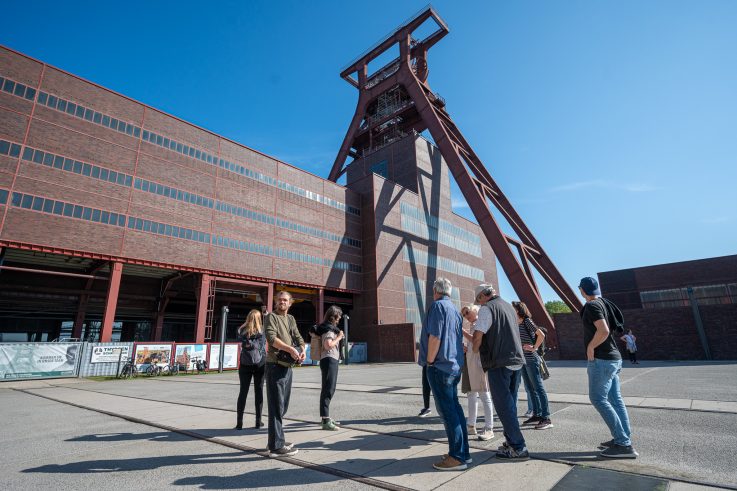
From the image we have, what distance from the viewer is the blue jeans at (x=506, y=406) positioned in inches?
149

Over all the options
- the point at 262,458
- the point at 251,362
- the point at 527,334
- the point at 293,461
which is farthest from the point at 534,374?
the point at 251,362

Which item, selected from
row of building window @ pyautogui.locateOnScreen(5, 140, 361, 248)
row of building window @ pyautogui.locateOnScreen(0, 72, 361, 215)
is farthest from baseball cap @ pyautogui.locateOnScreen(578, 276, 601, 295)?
row of building window @ pyautogui.locateOnScreen(0, 72, 361, 215)

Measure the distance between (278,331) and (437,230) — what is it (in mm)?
49354

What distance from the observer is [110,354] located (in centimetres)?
2139

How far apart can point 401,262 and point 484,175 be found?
47.3 feet

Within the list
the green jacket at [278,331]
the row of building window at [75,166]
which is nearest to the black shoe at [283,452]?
the green jacket at [278,331]

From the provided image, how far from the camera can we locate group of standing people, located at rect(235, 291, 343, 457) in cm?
415

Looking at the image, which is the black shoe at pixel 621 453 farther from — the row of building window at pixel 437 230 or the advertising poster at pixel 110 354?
the row of building window at pixel 437 230

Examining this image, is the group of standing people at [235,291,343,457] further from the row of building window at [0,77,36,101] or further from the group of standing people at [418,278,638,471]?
the row of building window at [0,77,36,101]

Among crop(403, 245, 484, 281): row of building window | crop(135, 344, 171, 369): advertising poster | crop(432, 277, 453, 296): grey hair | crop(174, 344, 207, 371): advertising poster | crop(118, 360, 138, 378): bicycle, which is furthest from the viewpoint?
crop(403, 245, 484, 281): row of building window

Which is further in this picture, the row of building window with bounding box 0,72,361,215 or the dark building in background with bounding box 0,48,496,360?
the row of building window with bounding box 0,72,361,215

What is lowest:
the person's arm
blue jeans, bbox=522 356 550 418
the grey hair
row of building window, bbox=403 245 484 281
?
blue jeans, bbox=522 356 550 418

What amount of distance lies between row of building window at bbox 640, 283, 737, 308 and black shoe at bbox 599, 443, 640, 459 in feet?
152

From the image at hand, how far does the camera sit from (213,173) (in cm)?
3244
